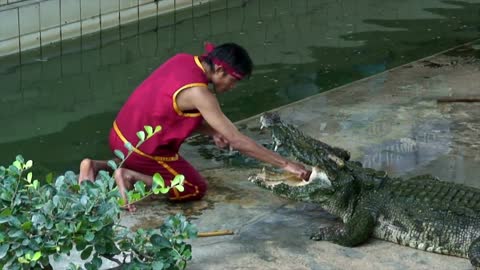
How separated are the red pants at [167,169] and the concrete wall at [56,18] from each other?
12.1ft

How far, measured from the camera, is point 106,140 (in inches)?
278

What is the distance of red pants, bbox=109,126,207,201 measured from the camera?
5.34 metres

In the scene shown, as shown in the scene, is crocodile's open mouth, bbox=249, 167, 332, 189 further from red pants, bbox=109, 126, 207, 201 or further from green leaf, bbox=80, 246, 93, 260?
green leaf, bbox=80, 246, 93, 260

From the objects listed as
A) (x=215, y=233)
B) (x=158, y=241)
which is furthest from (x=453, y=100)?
(x=158, y=241)

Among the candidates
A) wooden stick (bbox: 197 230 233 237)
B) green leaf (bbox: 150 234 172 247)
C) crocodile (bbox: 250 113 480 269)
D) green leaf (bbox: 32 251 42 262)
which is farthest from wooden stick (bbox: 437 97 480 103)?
green leaf (bbox: 32 251 42 262)

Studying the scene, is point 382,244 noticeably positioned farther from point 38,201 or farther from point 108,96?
A: point 108,96

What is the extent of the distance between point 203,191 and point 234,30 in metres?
5.04

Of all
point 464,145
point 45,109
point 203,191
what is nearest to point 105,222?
point 203,191

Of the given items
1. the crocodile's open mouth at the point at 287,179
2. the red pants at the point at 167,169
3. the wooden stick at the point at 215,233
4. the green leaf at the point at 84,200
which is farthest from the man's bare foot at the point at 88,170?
the green leaf at the point at 84,200

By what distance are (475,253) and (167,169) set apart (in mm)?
1771

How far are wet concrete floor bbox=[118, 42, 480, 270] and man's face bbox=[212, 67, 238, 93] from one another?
0.70 meters

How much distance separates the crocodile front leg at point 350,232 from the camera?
4.95 metres

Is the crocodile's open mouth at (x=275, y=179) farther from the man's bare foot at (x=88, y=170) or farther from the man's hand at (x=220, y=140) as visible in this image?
the man's bare foot at (x=88, y=170)

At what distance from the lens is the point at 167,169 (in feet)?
17.6
